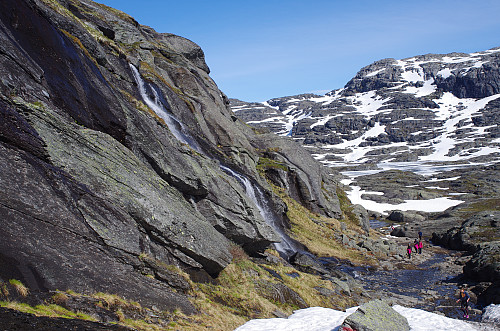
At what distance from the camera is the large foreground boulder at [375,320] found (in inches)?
628

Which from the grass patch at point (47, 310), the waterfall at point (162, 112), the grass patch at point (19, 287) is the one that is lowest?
the grass patch at point (47, 310)

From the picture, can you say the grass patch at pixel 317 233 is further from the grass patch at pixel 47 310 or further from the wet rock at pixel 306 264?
the grass patch at pixel 47 310

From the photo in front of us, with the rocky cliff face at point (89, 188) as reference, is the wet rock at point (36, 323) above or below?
below

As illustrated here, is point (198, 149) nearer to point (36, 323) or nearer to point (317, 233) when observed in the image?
point (317, 233)

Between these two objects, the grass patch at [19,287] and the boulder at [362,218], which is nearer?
the grass patch at [19,287]

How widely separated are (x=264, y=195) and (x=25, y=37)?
89.0 ft

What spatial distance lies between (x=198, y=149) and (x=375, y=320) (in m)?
26.2

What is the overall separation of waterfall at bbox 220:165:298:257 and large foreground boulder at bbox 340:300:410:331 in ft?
53.8

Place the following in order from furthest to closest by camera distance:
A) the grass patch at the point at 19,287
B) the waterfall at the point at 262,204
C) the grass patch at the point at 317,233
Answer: the grass patch at the point at 317,233
the waterfall at the point at 262,204
the grass patch at the point at 19,287

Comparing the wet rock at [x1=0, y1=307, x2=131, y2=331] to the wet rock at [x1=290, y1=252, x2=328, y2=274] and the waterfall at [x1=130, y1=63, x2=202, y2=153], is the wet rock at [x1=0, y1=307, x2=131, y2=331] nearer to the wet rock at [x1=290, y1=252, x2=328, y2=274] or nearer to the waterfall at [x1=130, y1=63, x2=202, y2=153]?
the wet rock at [x1=290, y1=252, x2=328, y2=274]

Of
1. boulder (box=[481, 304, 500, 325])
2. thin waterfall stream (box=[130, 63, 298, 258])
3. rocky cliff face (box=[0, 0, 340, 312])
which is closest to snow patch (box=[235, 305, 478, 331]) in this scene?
rocky cliff face (box=[0, 0, 340, 312])

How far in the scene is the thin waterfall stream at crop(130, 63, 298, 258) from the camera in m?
36.3

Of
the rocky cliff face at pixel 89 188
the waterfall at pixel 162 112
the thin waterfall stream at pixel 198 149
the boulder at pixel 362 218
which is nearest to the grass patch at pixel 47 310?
the rocky cliff face at pixel 89 188

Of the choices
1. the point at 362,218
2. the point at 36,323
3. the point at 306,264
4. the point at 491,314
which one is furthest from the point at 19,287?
the point at 362,218
